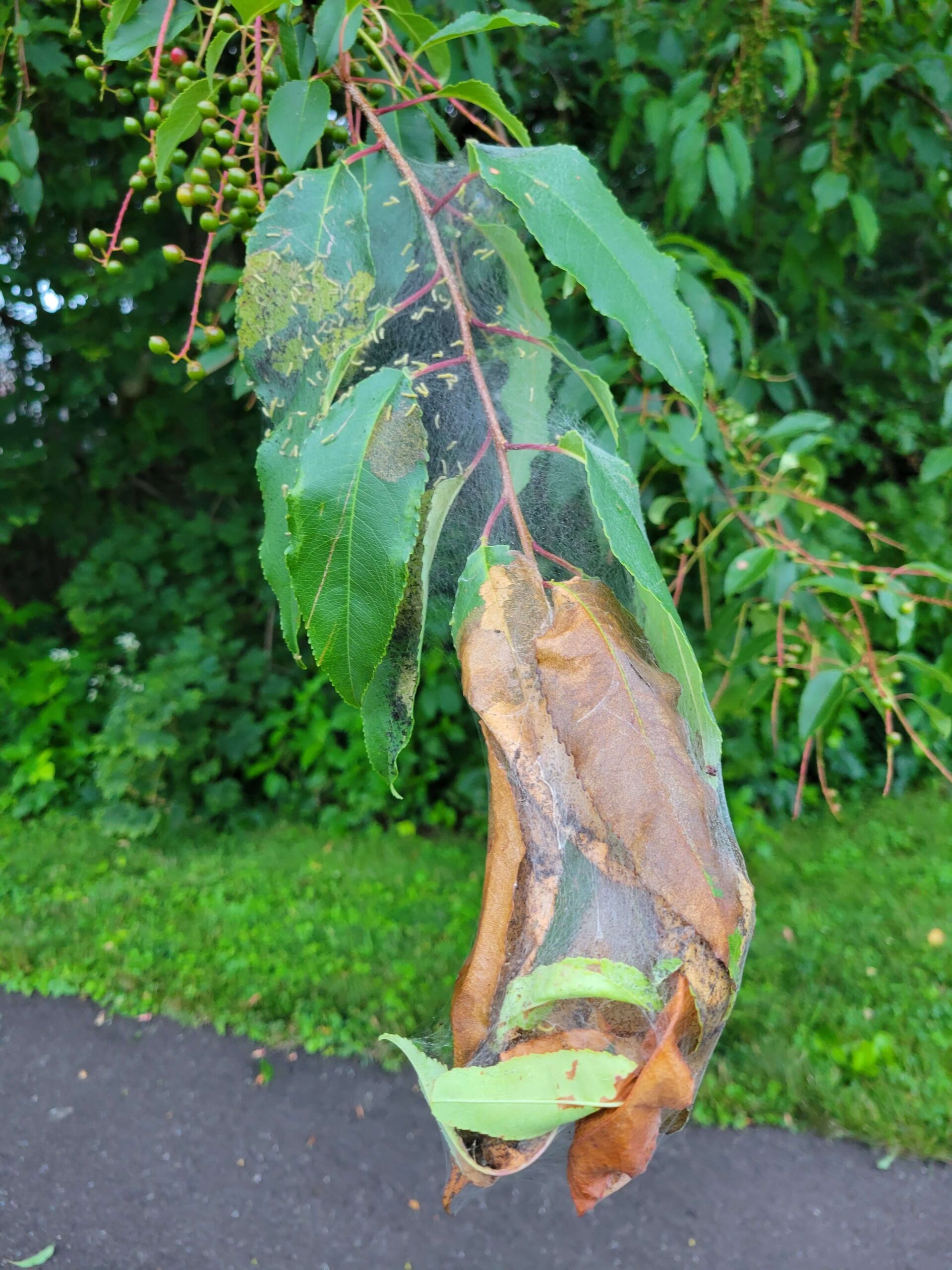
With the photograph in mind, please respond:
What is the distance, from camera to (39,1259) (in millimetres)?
2336

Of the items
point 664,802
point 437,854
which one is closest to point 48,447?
point 437,854

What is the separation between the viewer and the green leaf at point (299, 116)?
0.85 metres

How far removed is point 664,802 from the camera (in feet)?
1.68

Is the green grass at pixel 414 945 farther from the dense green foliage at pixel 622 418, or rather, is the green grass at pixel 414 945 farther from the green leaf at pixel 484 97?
the green leaf at pixel 484 97

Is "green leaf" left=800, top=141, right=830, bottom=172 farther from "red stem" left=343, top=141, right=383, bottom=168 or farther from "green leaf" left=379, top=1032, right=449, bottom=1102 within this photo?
"green leaf" left=379, top=1032, right=449, bottom=1102

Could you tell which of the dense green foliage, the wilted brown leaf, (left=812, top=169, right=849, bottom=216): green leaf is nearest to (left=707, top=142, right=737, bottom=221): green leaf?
the dense green foliage

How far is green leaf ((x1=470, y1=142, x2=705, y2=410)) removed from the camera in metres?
Answer: 0.68

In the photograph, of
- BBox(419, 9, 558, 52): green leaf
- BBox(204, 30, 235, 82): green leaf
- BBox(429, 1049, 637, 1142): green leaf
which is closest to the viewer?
BBox(429, 1049, 637, 1142): green leaf

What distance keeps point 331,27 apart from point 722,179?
131cm

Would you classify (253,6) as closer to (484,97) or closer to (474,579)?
(484,97)

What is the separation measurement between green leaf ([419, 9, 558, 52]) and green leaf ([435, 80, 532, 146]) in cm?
4

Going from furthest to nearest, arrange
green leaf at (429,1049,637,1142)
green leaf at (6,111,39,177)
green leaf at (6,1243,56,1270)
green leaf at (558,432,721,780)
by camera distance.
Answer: green leaf at (6,1243,56,1270) < green leaf at (6,111,39,177) < green leaf at (558,432,721,780) < green leaf at (429,1049,637,1142)

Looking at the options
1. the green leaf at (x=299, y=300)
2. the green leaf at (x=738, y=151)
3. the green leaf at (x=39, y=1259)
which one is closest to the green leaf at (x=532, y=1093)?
the green leaf at (x=299, y=300)

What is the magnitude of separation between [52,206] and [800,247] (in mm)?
2987
